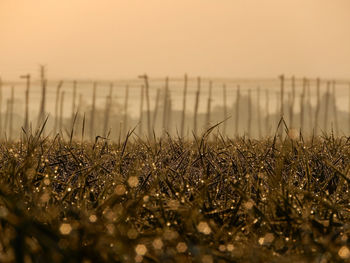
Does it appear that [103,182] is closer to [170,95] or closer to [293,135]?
[293,135]

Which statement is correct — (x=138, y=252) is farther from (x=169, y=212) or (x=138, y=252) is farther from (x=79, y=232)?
(x=169, y=212)

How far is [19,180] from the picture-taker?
6.54 feet

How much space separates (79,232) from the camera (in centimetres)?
115

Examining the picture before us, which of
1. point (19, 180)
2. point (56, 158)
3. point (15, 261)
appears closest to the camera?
point (15, 261)

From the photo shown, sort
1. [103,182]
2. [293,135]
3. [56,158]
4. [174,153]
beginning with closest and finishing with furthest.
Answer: [103,182] → [293,135] → [56,158] → [174,153]

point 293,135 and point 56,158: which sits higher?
point 293,135

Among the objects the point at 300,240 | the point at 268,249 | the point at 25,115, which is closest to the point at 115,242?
the point at 268,249

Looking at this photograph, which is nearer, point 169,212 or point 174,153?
point 169,212

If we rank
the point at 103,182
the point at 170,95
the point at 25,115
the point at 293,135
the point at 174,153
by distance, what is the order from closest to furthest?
the point at 103,182, the point at 293,135, the point at 174,153, the point at 25,115, the point at 170,95

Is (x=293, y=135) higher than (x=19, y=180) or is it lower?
higher

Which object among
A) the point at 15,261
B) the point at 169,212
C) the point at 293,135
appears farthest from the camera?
the point at 293,135

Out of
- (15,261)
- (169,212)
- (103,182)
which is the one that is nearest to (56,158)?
(103,182)

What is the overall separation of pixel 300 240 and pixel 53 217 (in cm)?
67

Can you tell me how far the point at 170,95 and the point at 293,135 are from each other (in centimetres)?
4194
